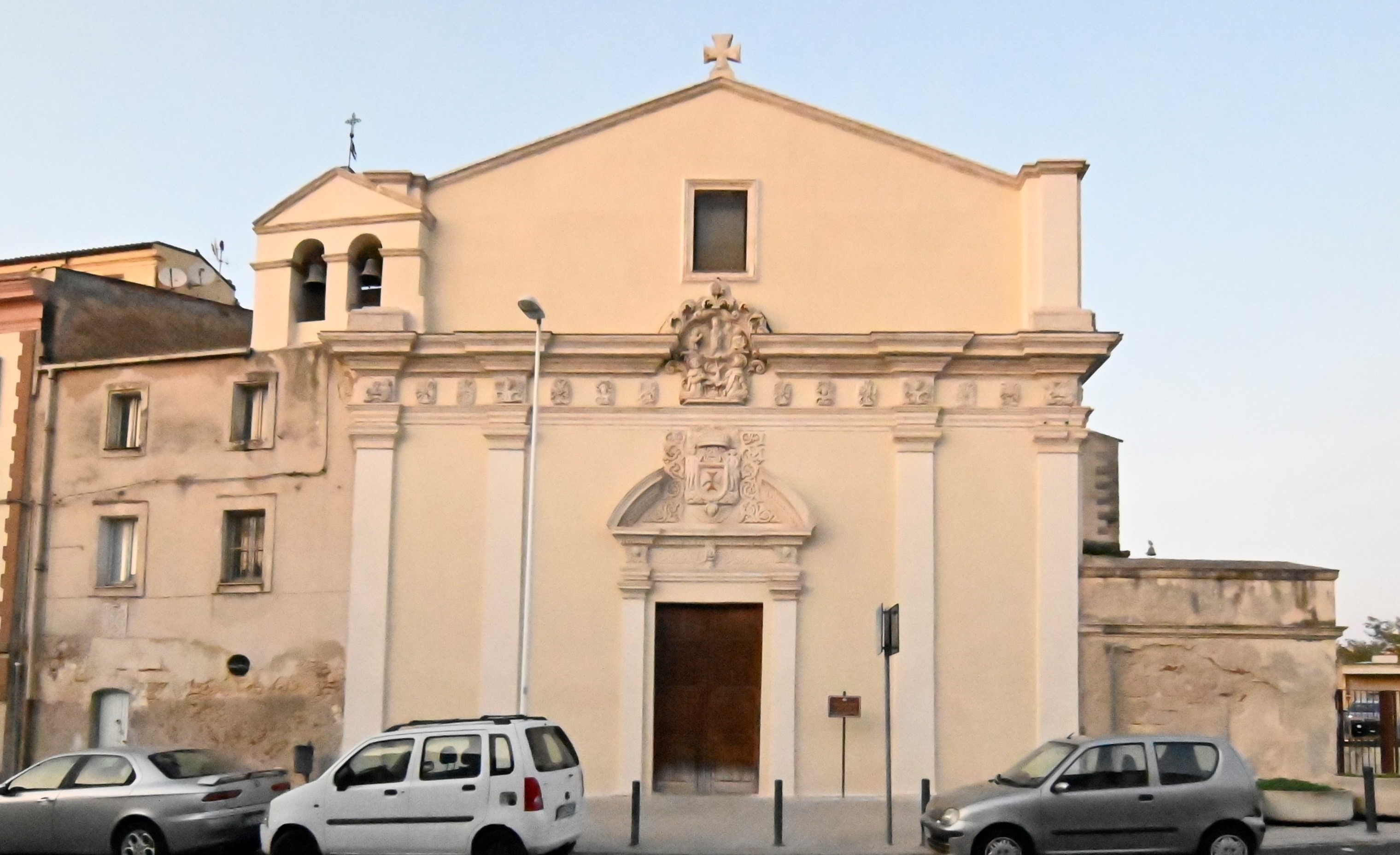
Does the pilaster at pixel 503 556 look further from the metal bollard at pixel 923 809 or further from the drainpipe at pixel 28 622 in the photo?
the drainpipe at pixel 28 622

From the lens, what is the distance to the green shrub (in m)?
18.7

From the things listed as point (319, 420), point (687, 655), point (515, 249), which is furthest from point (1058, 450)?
point (319, 420)

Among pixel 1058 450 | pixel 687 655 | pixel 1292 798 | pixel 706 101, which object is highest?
pixel 706 101

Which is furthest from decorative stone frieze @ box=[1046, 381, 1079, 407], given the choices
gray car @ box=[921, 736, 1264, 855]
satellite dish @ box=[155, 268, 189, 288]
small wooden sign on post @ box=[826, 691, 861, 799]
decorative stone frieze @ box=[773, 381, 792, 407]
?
satellite dish @ box=[155, 268, 189, 288]

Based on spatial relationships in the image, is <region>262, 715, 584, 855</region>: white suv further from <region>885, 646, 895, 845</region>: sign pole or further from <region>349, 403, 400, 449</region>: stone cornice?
<region>349, 403, 400, 449</region>: stone cornice

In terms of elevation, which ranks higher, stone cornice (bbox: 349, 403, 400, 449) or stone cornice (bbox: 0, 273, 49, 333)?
stone cornice (bbox: 0, 273, 49, 333)

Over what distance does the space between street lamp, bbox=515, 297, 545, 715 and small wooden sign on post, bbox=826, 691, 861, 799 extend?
13.9ft

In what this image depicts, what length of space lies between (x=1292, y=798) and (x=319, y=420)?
14.5 m

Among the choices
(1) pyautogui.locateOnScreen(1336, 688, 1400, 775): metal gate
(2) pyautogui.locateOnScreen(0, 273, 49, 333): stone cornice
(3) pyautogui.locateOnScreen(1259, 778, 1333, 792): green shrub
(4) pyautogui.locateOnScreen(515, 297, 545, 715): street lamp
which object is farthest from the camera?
(2) pyautogui.locateOnScreen(0, 273, 49, 333): stone cornice

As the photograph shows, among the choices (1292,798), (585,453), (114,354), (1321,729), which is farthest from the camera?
(114,354)

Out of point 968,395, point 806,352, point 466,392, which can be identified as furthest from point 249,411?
point 968,395

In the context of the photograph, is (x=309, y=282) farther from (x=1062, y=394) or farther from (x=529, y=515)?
(x=1062, y=394)

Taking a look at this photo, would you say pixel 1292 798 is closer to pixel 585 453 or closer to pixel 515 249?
pixel 585 453

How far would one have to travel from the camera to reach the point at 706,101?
2297 centimetres
